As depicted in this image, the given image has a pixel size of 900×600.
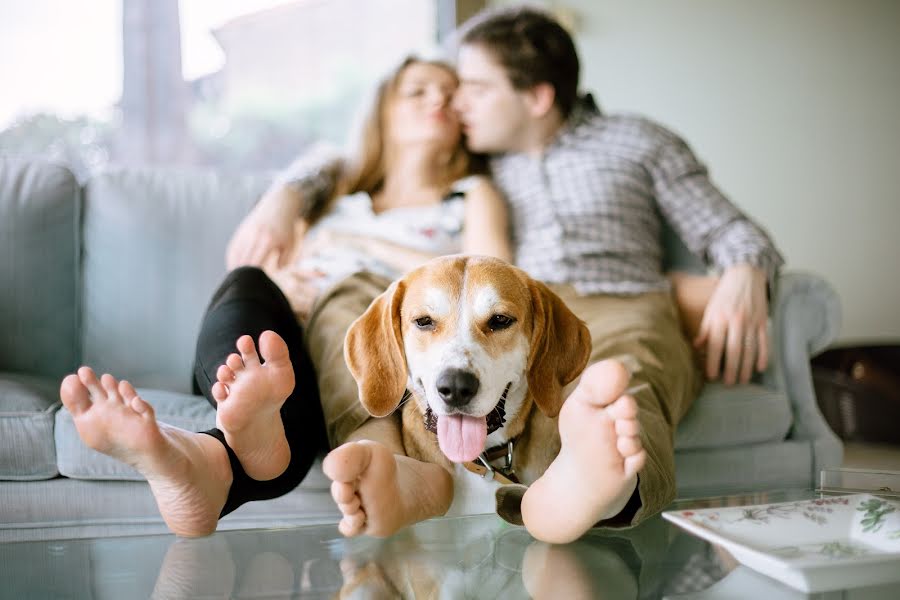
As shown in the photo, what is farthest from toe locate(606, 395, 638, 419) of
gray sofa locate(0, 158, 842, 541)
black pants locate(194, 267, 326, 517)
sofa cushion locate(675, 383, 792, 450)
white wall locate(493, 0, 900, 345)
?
white wall locate(493, 0, 900, 345)

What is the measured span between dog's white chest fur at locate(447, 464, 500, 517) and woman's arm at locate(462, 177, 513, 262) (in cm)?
66

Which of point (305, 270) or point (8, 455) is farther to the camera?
point (305, 270)

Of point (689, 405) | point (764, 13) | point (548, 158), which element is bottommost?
point (689, 405)

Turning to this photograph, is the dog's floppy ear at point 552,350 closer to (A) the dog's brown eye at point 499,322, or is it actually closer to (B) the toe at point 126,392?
(A) the dog's brown eye at point 499,322

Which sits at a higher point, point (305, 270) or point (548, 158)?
point (548, 158)

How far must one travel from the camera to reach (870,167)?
12.5 ft

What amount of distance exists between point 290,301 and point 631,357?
0.73 meters

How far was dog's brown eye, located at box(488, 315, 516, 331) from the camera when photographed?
1.06m

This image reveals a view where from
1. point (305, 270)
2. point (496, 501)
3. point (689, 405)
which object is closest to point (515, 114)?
point (305, 270)

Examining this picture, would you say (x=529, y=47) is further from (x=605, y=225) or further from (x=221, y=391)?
(x=221, y=391)

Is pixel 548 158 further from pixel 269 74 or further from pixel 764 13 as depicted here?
pixel 764 13

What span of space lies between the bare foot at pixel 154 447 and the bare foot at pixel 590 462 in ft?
1.35

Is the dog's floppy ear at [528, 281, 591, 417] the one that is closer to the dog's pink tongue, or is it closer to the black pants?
the dog's pink tongue

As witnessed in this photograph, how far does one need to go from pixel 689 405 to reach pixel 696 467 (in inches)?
5.9
